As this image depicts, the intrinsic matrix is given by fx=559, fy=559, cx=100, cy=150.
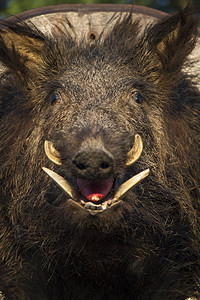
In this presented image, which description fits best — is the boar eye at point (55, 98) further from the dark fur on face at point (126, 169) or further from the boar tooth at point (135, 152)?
the boar tooth at point (135, 152)

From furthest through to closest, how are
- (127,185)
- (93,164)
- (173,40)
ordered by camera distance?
(173,40)
(127,185)
(93,164)

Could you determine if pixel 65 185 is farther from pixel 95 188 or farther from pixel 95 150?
pixel 95 150

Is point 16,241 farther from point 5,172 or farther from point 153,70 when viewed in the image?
point 153,70

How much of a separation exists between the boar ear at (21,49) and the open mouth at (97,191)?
108cm

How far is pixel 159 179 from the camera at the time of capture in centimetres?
376

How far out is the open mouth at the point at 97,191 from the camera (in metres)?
3.07

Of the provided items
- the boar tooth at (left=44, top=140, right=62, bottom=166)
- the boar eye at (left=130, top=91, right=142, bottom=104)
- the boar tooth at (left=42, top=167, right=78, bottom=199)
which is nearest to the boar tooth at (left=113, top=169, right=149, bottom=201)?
the boar tooth at (left=42, top=167, right=78, bottom=199)

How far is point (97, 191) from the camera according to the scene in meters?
3.09

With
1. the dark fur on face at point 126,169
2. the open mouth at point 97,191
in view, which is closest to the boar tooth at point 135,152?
the open mouth at point 97,191

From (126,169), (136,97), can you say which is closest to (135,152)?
(126,169)

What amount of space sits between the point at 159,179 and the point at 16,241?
110 cm

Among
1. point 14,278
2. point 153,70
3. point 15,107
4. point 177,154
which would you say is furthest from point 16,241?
point 153,70

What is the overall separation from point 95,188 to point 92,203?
0.31 ft

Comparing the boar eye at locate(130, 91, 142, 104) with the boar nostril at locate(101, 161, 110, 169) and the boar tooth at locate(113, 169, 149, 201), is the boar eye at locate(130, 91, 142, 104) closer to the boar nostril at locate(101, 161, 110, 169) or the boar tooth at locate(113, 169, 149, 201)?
the boar tooth at locate(113, 169, 149, 201)
